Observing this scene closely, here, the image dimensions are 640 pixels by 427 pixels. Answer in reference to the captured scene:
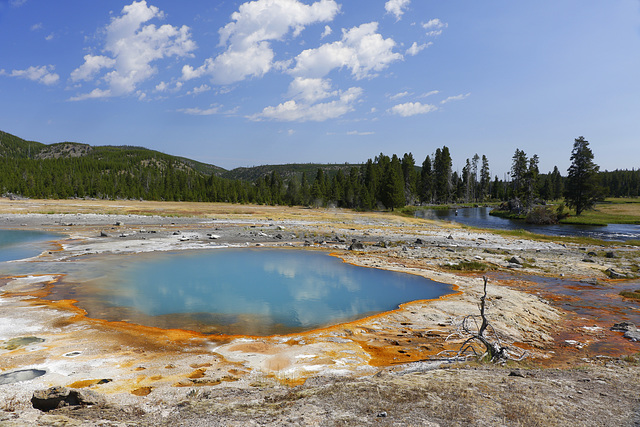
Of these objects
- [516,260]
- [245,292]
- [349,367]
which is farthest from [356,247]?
[349,367]

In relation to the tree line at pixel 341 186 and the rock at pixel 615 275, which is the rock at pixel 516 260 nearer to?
the rock at pixel 615 275

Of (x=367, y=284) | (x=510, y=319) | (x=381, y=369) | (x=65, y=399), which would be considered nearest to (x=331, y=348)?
(x=381, y=369)

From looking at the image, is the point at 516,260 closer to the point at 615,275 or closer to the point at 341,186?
the point at 615,275

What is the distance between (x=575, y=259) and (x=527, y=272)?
7.44 meters

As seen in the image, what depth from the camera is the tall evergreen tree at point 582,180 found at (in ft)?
220

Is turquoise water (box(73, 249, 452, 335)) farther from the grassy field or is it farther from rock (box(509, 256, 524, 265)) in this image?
the grassy field

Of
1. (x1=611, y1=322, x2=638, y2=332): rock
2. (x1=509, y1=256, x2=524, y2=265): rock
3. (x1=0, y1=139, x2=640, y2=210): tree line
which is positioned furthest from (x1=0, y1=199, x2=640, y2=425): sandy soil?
(x1=0, y1=139, x2=640, y2=210): tree line

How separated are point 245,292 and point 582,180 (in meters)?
76.7

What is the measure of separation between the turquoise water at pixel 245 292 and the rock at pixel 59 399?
5504mm

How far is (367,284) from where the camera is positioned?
18.6 meters

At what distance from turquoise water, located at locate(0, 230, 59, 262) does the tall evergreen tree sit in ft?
275

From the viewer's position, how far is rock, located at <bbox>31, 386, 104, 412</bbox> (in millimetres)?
5648

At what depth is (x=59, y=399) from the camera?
5684 millimetres

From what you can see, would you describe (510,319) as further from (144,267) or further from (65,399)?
(144,267)
